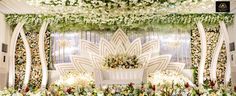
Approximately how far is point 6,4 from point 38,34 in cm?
214

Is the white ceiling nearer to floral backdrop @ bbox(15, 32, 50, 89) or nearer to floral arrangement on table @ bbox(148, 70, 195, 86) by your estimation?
floral backdrop @ bbox(15, 32, 50, 89)

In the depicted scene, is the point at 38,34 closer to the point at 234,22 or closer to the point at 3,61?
the point at 3,61

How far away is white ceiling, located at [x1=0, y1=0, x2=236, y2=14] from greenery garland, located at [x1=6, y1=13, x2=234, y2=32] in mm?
399

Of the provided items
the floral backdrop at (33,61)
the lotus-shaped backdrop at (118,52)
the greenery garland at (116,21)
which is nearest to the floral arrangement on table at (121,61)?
the lotus-shaped backdrop at (118,52)

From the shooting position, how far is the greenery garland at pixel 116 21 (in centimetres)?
1090

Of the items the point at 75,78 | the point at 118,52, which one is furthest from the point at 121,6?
the point at 75,78

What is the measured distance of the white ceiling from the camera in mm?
9409

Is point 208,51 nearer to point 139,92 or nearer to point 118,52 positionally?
point 118,52

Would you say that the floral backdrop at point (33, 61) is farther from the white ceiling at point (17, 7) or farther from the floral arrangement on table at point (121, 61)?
the floral arrangement on table at point (121, 61)

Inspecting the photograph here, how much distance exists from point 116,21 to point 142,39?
111cm

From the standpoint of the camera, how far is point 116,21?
1145cm

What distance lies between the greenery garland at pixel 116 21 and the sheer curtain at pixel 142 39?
194 millimetres

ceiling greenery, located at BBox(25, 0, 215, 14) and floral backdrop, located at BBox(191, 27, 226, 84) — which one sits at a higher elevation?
ceiling greenery, located at BBox(25, 0, 215, 14)

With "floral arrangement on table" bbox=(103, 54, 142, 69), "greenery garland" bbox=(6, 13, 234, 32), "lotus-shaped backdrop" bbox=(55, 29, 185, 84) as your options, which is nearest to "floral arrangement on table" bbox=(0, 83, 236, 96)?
"floral arrangement on table" bbox=(103, 54, 142, 69)
